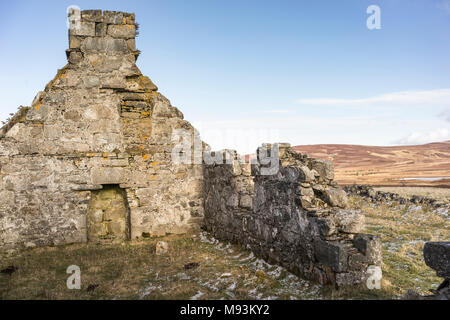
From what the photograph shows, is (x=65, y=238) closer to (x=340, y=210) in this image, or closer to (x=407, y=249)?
(x=340, y=210)

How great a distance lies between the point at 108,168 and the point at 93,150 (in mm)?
522

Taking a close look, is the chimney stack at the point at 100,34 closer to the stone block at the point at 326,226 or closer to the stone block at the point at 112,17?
the stone block at the point at 112,17

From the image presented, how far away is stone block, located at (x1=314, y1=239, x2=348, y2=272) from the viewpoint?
431 cm

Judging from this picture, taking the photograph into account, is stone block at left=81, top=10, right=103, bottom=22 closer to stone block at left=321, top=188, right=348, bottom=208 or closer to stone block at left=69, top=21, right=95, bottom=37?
stone block at left=69, top=21, right=95, bottom=37

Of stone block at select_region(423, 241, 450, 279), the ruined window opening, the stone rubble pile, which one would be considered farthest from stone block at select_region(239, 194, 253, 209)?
the stone rubble pile

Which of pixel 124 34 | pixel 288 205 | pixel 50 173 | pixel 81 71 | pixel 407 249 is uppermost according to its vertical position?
pixel 124 34

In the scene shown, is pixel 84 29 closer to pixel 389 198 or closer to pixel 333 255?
pixel 333 255

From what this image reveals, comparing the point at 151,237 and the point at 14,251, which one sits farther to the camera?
the point at 151,237

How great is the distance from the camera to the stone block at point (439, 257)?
3.53m

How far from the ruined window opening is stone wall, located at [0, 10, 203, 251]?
253mm

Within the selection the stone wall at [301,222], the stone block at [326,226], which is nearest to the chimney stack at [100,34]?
the stone wall at [301,222]

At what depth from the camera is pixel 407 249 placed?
7.26 m
